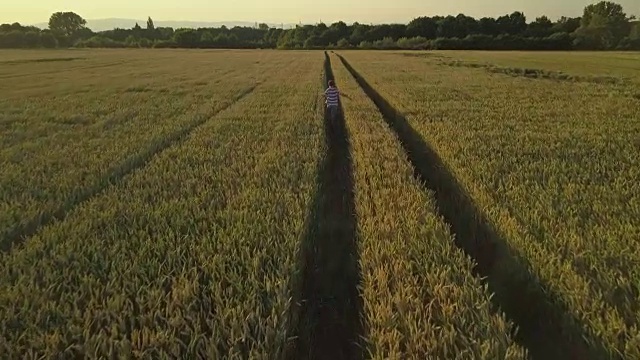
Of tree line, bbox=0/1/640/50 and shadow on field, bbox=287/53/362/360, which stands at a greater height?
shadow on field, bbox=287/53/362/360

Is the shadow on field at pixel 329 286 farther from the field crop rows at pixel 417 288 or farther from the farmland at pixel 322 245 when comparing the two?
the field crop rows at pixel 417 288

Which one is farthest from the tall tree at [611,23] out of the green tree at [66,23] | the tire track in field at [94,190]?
the green tree at [66,23]

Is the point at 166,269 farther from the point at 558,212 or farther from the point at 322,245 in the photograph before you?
the point at 558,212

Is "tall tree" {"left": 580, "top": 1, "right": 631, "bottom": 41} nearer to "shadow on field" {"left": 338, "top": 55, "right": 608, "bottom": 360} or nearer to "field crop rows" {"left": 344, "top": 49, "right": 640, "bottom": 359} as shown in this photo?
"field crop rows" {"left": 344, "top": 49, "right": 640, "bottom": 359}

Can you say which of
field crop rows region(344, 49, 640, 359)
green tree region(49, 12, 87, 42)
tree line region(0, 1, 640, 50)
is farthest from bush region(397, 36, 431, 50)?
green tree region(49, 12, 87, 42)

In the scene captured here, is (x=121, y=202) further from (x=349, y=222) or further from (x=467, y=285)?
(x=467, y=285)
